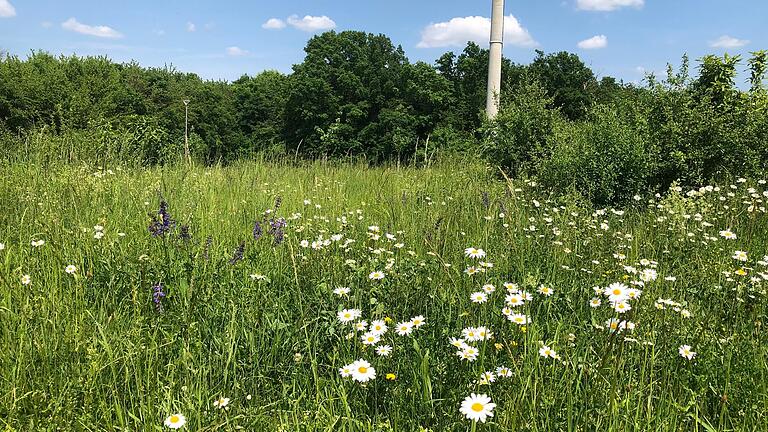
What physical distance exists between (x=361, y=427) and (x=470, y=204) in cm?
302

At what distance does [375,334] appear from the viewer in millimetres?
1771

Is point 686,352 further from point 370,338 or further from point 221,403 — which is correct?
point 221,403

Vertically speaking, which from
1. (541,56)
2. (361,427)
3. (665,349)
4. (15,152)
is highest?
(541,56)

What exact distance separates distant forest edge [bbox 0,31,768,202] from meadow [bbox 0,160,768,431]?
2.24 meters

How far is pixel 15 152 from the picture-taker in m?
5.85

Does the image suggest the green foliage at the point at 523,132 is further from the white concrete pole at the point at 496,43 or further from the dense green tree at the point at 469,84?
the dense green tree at the point at 469,84

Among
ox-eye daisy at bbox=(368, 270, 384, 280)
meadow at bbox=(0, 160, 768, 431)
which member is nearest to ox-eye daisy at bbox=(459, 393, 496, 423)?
meadow at bbox=(0, 160, 768, 431)

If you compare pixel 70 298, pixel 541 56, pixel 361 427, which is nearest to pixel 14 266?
pixel 70 298

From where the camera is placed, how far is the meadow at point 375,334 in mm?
1597

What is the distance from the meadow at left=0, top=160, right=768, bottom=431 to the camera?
1.60m

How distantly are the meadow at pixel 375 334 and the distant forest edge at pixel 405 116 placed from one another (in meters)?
2.24

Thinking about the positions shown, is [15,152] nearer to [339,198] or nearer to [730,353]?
[339,198]

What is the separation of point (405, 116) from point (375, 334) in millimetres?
24289

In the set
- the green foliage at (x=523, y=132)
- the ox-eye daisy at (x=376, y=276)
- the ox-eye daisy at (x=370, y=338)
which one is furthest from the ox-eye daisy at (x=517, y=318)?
the green foliage at (x=523, y=132)
